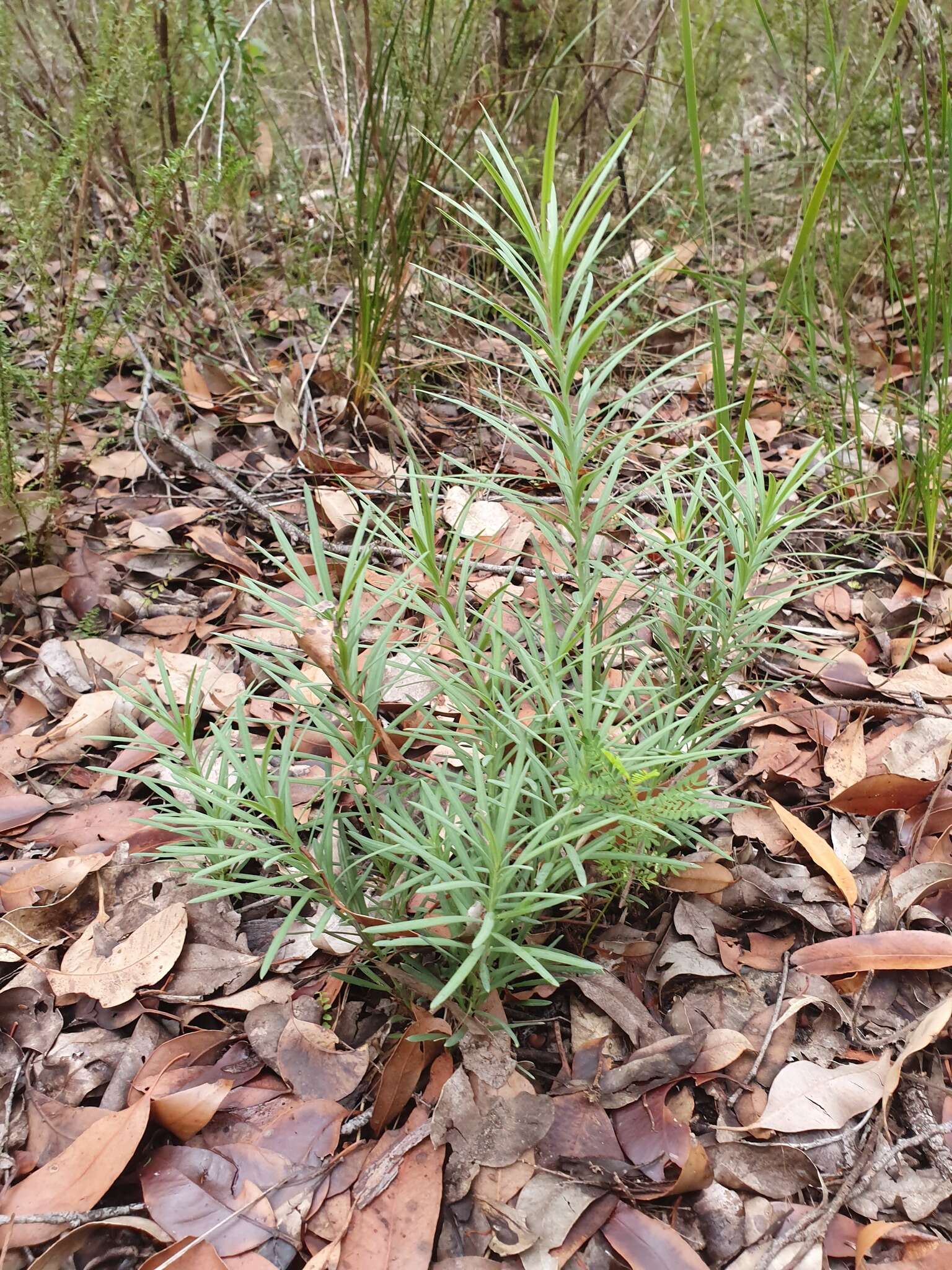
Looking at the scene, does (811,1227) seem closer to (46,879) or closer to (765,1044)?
(765,1044)

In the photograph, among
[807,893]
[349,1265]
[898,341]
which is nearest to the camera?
[349,1265]

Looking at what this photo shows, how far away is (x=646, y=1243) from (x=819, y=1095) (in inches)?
12.2

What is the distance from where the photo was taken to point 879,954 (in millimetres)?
1309

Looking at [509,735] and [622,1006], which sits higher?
[509,735]

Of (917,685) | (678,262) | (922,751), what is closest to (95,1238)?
(922,751)

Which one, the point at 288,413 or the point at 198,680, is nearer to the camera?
the point at 198,680

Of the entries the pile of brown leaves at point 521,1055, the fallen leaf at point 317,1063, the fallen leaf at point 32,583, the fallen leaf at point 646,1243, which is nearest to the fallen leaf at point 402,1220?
the pile of brown leaves at point 521,1055

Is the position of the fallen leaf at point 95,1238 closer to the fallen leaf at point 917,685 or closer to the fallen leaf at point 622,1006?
the fallen leaf at point 622,1006

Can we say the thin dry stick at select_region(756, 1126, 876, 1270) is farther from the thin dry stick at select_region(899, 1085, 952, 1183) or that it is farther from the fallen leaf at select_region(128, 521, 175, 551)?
the fallen leaf at select_region(128, 521, 175, 551)

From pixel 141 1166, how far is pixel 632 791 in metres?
0.81

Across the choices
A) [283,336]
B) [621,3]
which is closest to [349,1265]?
[283,336]

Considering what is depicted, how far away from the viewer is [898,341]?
10.1 ft

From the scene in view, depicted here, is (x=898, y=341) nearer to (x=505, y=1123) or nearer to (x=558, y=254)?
(x=558, y=254)

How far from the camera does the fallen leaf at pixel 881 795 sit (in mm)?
1526
